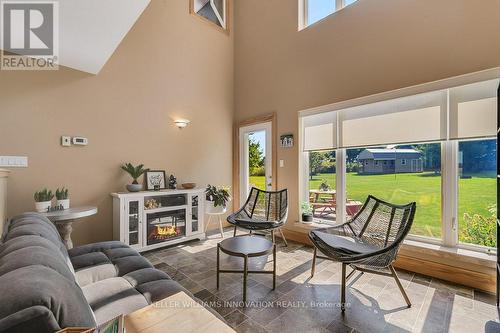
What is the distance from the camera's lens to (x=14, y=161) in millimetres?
2824

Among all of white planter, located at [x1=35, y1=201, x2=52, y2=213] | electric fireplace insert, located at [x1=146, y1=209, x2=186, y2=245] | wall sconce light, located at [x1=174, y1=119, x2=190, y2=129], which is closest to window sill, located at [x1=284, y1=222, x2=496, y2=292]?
electric fireplace insert, located at [x1=146, y1=209, x2=186, y2=245]

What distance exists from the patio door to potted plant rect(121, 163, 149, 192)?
2.02m

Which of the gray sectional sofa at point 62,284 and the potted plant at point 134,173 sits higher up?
the potted plant at point 134,173

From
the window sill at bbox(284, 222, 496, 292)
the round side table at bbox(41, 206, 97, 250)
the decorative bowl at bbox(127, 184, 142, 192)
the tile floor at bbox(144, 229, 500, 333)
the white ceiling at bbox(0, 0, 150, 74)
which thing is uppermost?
the white ceiling at bbox(0, 0, 150, 74)

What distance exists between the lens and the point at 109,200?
3.54 metres

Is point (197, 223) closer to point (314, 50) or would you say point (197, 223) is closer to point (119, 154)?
point (119, 154)

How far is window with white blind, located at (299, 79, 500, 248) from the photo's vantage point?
2.57 metres

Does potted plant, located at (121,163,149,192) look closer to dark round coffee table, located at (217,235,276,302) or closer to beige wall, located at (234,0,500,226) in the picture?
dark round coffee table, located at (217,235,276,302)

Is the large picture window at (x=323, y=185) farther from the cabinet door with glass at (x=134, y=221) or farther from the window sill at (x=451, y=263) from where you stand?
the cabinet door with glass at (x=134, y=221)

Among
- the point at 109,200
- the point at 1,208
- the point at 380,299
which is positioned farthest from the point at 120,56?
the point at 380,299

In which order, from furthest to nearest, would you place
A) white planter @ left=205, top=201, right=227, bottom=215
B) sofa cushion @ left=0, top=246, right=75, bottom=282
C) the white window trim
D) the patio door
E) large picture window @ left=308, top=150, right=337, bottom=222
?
the patio door
white planter @ left=205, top=201, right=227, bottom=215
large picture window @ left=308, top=150, right=337, bottom=222
the white window trim
sofa cushion @ left=0, top=246, right=75, bottom=282

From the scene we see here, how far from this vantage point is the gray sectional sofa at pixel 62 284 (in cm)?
68

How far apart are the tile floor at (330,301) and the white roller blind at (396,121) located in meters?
1.67

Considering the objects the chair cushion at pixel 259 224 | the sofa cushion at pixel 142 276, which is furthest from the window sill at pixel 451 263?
the sofa cushion at pixel 142 276
